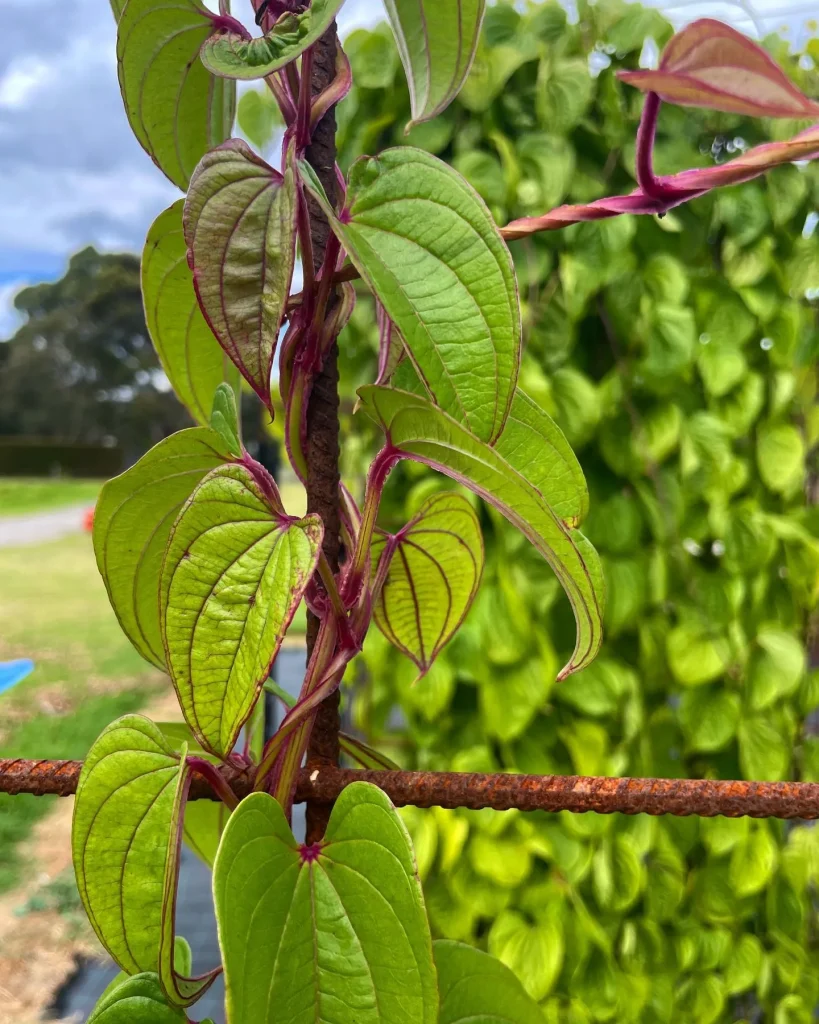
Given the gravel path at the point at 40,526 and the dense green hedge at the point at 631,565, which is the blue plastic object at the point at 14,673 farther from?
the gravel path at the point at 40,526

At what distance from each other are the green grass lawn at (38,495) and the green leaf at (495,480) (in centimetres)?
392

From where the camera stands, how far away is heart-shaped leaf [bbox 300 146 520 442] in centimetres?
20

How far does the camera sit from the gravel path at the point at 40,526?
3.65 metres

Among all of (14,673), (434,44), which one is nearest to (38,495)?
(14,673)

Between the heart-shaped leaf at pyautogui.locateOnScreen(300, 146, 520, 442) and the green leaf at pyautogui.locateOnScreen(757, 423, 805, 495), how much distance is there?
67cm

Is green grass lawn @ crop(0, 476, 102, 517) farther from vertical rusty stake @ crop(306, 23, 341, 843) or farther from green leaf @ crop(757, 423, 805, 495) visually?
vertical rusty stake @ crop(306, 23, 341, 843)

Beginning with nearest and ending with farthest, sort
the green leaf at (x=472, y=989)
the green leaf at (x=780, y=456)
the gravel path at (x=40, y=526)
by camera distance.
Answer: the green leaf at (x=472, y=989) → the green leaf at (x=780, y=456) → the gravel path at (x=40, y=526)

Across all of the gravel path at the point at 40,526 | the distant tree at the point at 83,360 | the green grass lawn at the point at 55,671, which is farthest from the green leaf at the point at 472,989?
the distant tree at the point at 83,360

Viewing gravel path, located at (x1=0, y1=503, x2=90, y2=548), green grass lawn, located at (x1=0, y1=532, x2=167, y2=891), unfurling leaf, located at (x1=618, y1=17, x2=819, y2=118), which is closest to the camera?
unfurling leaf, located at (x1=618, y1=17, x2=819, y2=118)

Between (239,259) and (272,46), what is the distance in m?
0.06

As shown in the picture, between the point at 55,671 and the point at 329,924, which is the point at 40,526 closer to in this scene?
the point at 55,671

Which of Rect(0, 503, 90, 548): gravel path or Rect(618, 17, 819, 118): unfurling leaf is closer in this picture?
Rect(618, 17, 819, 118): unfurling leaf

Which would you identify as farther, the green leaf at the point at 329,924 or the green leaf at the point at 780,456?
the green leaf at the point at 780,456

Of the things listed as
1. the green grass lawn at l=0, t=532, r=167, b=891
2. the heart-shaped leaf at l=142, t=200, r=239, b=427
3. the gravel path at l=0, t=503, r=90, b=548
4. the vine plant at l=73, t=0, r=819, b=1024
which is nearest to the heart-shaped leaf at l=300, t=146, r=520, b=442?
the vine plant at l=73, t=0, r=819, b=1024
